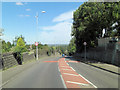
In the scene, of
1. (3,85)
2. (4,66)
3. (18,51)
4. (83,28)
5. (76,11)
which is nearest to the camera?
(3,85)

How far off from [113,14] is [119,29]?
7.07 meters

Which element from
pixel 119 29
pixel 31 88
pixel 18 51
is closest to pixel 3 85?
pixel 31 88

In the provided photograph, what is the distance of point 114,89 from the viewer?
6891mm

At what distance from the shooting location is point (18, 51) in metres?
18.5

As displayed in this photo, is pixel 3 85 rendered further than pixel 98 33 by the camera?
No

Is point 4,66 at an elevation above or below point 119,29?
below

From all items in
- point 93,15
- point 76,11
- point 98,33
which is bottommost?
point 98,33

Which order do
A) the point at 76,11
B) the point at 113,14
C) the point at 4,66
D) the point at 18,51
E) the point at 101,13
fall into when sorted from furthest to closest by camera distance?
the point at 76,11 → the point at 101,13 → the point at 18,51 → the point at 113,14 → the point at 4,66

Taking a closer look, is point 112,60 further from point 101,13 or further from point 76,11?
point 76,11

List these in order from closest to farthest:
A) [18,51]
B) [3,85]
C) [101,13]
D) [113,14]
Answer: [3,85], [113,14], [18,51], [101,13]

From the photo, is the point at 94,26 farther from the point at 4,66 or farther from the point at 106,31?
the point at 4,66

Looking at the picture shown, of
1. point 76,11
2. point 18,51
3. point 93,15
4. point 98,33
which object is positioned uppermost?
point 76,11

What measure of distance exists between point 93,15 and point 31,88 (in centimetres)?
1632

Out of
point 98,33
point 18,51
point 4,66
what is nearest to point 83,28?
point 98,33
